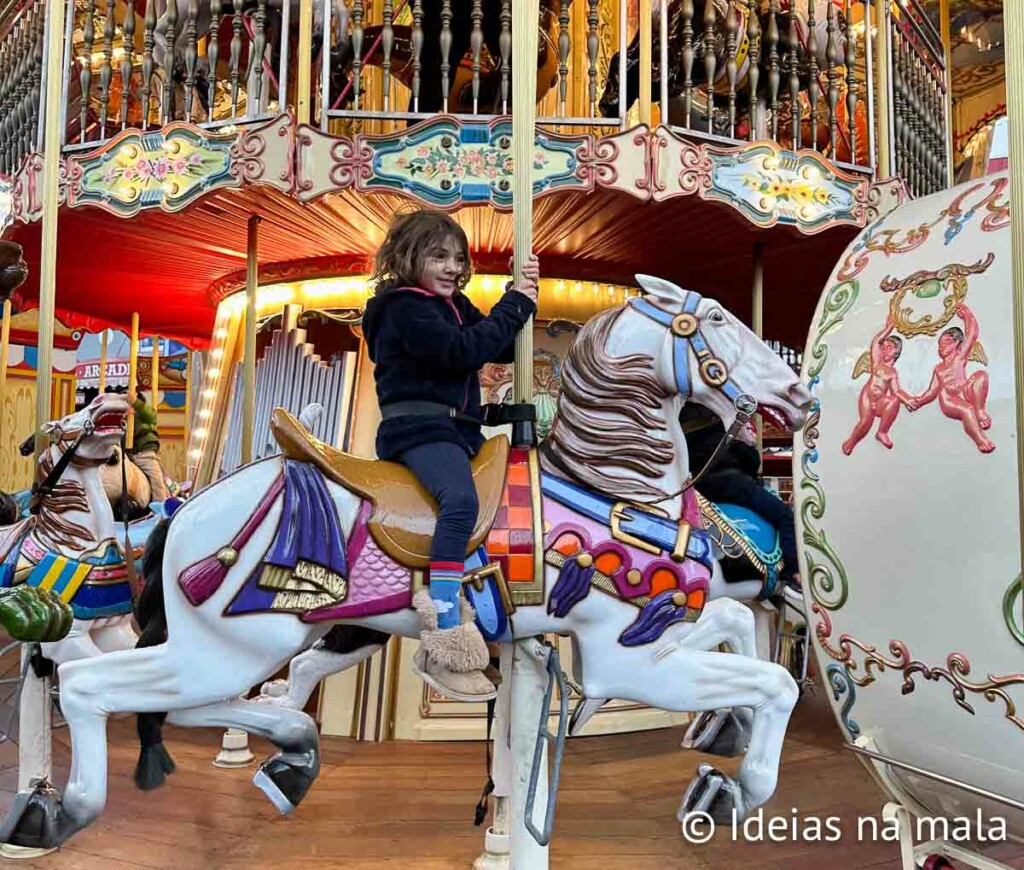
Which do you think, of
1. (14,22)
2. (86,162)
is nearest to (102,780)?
(86,162)

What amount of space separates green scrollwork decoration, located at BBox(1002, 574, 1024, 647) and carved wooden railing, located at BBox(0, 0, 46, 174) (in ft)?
15.3

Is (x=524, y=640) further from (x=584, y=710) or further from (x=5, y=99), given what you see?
(x=5, y=99)

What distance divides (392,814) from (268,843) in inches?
19.0

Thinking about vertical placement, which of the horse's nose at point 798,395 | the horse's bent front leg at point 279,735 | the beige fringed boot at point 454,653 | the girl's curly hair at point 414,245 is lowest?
the horse's bent front leg at point 279,735

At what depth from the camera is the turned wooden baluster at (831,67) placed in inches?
174

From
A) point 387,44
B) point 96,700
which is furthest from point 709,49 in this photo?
point 96,700

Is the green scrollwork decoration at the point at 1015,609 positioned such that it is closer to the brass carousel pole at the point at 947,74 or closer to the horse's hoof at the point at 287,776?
the horse's hoof at the point at 287,776

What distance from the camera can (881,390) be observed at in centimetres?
198

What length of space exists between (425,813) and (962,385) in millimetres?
2440

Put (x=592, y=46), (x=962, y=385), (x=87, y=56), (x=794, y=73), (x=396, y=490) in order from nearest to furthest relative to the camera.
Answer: (x=962, y=385) < (x=396, y=490) < (x=592, y=46) < (x=87, y=56) < (x=794, y=73)

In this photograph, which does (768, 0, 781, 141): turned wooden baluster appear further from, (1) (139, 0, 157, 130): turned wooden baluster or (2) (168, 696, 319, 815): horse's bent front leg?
(2) (168, 696, 319, 815): horse's bent front leg

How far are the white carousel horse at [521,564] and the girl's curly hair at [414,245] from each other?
40cm

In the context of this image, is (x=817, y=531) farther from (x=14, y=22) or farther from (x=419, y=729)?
(x=14, y=22)

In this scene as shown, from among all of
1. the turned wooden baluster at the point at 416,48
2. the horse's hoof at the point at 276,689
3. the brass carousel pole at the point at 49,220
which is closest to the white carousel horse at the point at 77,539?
the brass carousel pole at the point at 49,220
